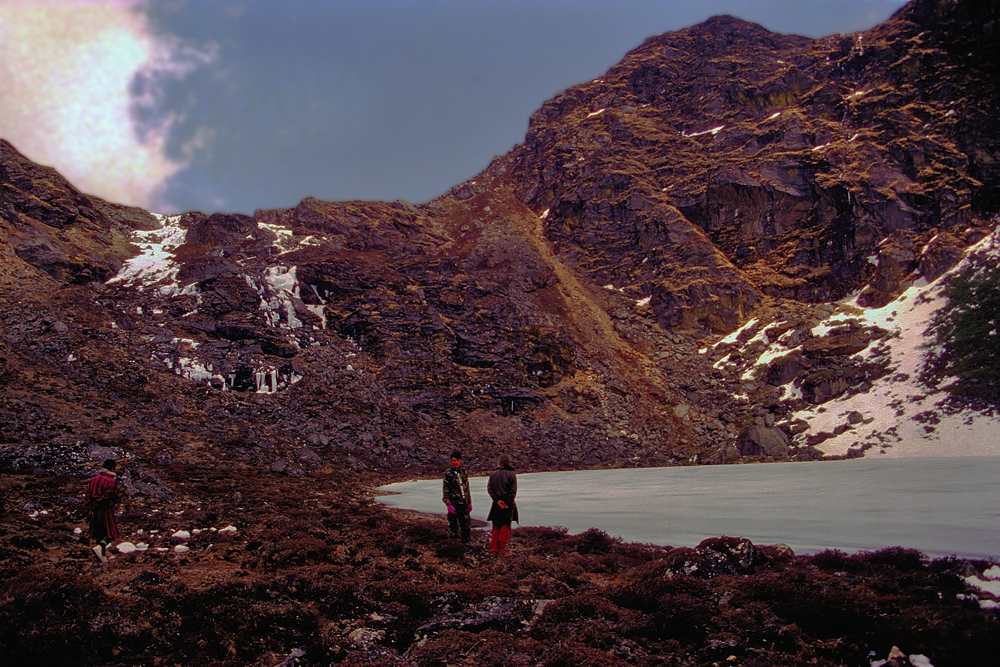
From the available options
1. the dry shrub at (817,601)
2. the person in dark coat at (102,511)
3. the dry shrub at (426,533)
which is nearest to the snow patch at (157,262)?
the person in dark coat at (102,511)

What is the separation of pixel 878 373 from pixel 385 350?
42.2 metres

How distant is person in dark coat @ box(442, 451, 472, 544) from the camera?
39.5ft

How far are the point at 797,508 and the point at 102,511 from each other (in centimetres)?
1596

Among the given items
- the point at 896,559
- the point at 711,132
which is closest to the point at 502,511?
the point at 896,559

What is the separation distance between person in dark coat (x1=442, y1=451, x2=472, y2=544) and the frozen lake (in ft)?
10.5

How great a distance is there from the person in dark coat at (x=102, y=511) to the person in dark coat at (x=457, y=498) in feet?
20.5

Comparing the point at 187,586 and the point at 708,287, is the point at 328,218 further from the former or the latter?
the point at 187,586

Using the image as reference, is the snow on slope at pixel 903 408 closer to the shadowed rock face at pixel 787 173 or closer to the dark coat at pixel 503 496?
the shadowed rock face at pixel 787 173

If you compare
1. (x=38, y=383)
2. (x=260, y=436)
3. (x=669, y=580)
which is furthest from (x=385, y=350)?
(x=669, y=580)

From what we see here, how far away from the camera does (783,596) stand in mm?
7152

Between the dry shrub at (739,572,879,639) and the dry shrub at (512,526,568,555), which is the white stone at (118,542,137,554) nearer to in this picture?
the dry shrub at (512,526,568,555)

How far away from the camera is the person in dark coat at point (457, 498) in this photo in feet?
39.5

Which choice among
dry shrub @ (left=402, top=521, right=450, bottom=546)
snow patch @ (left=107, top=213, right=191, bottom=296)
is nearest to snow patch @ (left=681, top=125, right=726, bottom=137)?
snow patch @ (left=107, top=213, right=191, bottom=296)

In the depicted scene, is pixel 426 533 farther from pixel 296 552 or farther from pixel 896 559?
pixel 896 559
